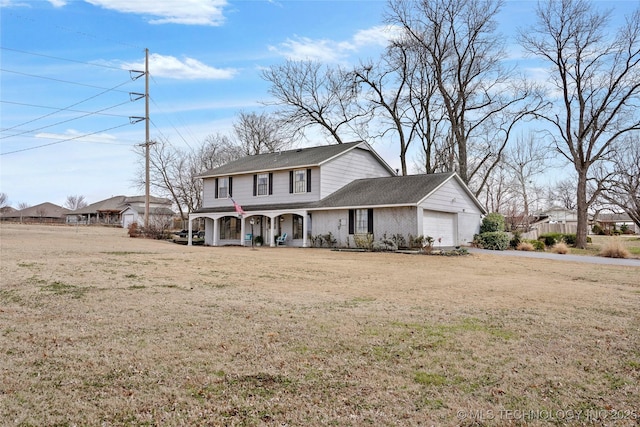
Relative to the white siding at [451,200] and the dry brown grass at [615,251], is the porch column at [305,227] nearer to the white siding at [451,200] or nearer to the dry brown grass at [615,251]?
the white siding at [451,200]

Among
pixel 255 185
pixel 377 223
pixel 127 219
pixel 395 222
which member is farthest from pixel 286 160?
pixel 127 219

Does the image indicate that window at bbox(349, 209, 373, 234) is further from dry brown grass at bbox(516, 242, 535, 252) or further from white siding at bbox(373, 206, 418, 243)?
dry brown grass at bbox(516, 242, 535, 252)

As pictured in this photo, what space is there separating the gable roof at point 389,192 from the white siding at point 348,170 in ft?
1.75

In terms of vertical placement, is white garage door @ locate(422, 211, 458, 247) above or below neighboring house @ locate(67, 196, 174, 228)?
below

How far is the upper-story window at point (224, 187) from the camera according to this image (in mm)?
30750

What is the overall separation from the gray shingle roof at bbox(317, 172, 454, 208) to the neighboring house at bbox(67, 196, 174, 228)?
44.2m

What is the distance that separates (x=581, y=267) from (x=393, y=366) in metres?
14.2

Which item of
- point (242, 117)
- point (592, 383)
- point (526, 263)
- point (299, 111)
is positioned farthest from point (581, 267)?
point (242, 117)

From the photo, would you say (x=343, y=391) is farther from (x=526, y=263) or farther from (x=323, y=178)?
(x=323, y=178)

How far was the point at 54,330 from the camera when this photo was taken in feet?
20.0

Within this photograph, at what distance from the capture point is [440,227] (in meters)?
24.5

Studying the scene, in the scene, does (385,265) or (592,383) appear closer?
(592,383)

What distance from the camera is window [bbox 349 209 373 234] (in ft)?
77.6

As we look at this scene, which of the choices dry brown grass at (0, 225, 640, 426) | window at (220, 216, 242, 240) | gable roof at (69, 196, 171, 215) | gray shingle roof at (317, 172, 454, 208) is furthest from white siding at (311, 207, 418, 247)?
gable roof at (69, 196, 171, 215)
